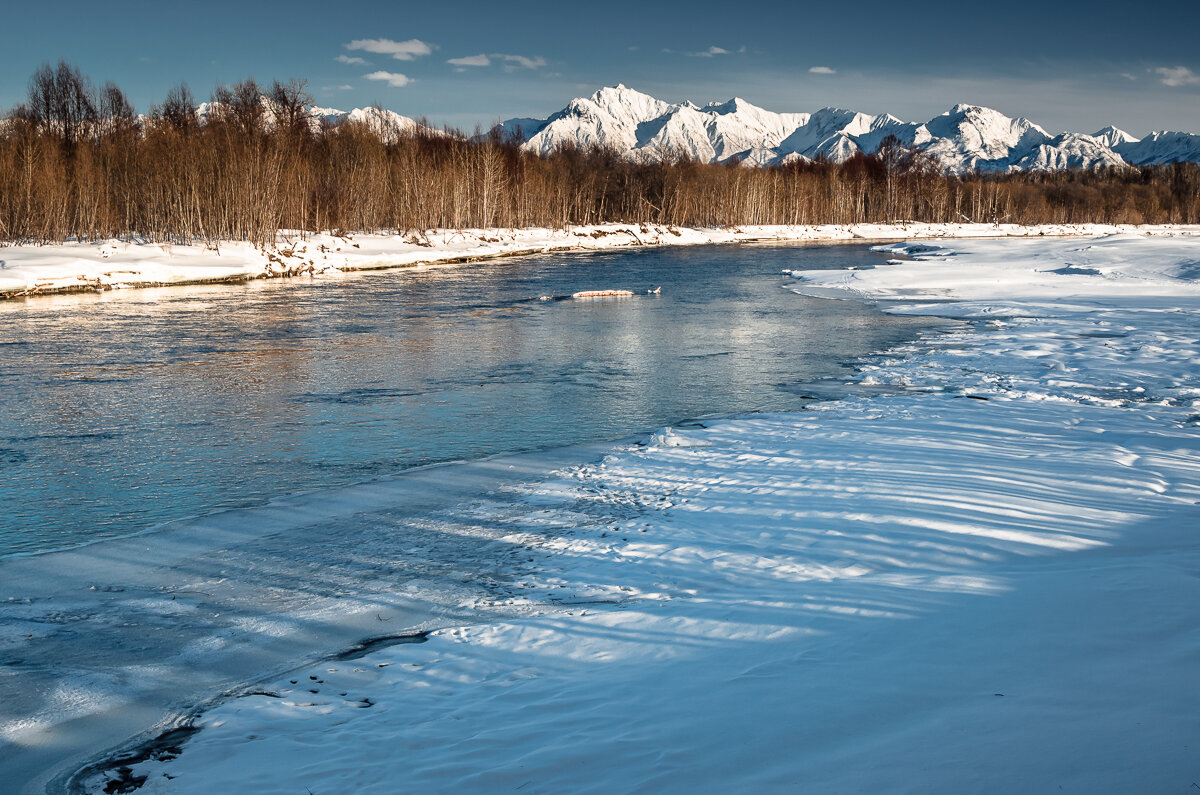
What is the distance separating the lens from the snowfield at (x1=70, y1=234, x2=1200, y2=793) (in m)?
3.13

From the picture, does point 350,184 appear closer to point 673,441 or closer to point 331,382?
point 331,382

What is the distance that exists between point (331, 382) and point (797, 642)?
10.6 metres

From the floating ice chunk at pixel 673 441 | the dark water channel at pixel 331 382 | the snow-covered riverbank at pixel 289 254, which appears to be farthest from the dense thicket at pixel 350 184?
the floating ice chunk at pixel 673 441

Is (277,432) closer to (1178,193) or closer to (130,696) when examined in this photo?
(130,696)

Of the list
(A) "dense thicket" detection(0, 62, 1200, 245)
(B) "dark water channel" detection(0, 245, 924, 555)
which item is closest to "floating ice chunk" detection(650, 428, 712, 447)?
(B) "dark water channel" detection(0, 245, 924, 555)

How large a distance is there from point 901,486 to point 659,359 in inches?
328

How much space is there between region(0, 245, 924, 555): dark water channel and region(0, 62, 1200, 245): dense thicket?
15.6m

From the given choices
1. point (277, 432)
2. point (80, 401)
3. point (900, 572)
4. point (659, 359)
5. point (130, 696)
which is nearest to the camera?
point (130, 696)

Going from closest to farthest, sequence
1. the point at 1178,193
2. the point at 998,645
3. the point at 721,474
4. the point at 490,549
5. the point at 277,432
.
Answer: the point at 998,645 → the point at 490,549 → the point at 721,474 → the point at 277,432 → the point at 1178,193

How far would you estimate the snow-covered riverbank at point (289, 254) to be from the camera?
3002 cm

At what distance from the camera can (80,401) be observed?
12.1m

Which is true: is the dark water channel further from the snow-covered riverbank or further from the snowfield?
the snow-covered riverbank

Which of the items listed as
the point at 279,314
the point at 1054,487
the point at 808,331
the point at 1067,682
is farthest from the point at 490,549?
the point at 279,314

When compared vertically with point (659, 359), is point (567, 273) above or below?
above
